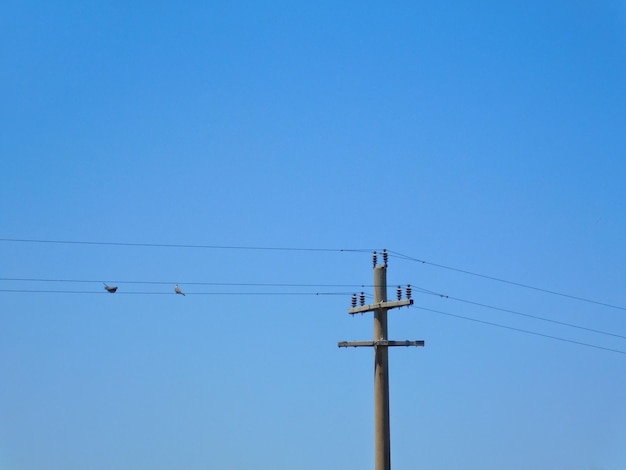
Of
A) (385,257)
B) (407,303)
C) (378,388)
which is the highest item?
(385,257)

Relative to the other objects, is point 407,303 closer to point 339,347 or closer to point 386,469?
point 339,347

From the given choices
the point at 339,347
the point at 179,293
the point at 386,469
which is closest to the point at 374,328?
the point at 339,347

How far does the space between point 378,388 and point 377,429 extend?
165 cm

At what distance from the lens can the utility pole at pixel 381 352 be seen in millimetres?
40969

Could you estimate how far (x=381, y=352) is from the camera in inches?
1639

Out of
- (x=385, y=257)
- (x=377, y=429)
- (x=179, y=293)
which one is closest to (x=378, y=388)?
(x=377, y=429)

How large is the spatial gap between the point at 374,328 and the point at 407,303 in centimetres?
245

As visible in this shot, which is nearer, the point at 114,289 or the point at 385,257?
the point at 114,289

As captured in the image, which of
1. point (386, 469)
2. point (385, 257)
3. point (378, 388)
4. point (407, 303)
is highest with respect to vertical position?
point (385, 257)

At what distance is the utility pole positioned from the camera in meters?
41.0

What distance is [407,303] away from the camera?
40.2 m

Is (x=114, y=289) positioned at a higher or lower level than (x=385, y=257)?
lower

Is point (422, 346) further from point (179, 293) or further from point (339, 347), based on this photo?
point (179, 293)

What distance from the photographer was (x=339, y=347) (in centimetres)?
4247
